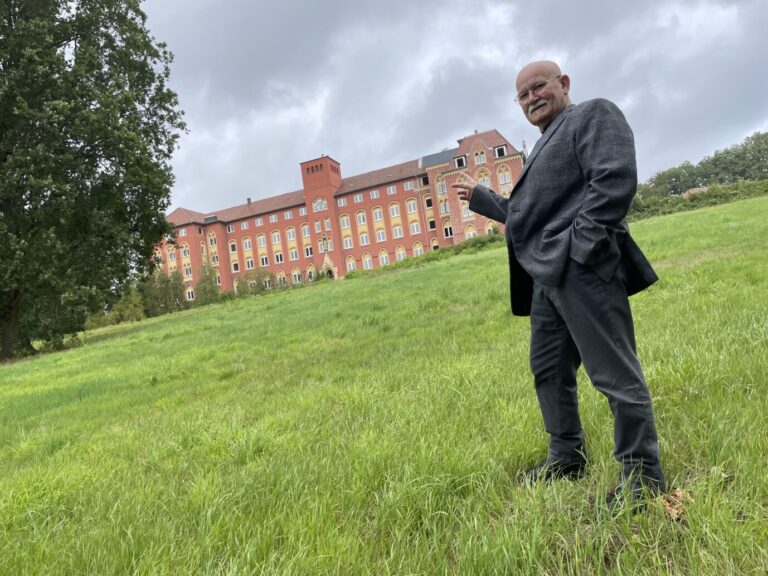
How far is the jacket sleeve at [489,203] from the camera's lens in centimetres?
289

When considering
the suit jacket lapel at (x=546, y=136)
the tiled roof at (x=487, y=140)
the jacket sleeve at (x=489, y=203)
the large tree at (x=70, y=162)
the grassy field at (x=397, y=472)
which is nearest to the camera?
the grassy field at (x=397, y=472)

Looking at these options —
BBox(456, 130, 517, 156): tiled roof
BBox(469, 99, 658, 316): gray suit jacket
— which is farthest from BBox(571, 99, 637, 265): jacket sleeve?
BBox(456, 130, 517, 156): tiled roof

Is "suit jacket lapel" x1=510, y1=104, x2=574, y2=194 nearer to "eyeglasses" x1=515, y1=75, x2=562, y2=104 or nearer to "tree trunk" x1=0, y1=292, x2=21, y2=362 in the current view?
"eyeglasses" x1=515, y1=75, x2=562, y2=104

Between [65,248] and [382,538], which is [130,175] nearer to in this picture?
[65,248]

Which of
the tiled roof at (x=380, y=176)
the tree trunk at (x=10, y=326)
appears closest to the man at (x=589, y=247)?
the tree trunk at (x=10, y=326)

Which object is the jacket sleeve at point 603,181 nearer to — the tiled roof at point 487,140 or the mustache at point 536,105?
the mustache at point 536,105

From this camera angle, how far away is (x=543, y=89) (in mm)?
2535

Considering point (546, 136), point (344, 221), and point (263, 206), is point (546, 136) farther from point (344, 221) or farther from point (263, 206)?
point (263, 206)

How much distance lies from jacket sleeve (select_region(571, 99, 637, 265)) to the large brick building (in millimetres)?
66884

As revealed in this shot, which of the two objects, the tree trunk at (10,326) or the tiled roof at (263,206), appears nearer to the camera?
the tree trunk at (10,326)

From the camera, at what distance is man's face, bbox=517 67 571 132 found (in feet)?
8.30

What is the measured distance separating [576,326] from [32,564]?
2920 mm

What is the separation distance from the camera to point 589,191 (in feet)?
7.27

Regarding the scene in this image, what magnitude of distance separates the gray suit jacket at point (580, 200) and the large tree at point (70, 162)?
21.9 meters
